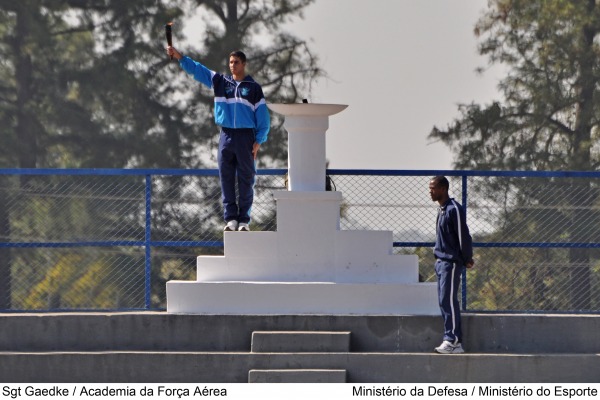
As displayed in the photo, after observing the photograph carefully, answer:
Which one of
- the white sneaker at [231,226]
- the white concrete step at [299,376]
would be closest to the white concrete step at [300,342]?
the white concrete step at [299,376]

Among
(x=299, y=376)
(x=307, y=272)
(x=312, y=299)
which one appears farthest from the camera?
(x=307, y=272)

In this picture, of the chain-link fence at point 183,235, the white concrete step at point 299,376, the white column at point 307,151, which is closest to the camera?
the white concrete step at point 299,376

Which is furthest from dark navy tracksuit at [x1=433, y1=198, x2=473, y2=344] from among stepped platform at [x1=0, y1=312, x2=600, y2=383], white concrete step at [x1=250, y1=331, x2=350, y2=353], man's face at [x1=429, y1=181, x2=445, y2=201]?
white concrete step at [x1=250, y1=331, x2=350, y2=353]

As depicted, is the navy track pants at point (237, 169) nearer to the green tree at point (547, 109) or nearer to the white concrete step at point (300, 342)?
the white concrete step at point (300, 342)

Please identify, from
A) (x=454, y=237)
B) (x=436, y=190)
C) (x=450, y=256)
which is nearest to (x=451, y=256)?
(x=450, y=256)

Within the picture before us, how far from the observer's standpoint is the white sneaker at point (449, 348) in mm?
13703

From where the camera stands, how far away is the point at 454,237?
13.7 m

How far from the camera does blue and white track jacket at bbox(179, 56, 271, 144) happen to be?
14.6 meters

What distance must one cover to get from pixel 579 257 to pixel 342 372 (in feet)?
37.5

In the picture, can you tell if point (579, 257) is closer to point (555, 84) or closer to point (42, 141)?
point (555, 84)

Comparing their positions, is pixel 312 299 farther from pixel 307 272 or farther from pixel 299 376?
pixel 299 376

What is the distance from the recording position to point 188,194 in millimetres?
23875

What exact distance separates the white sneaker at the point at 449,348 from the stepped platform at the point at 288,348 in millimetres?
73

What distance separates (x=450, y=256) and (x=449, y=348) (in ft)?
2.61
